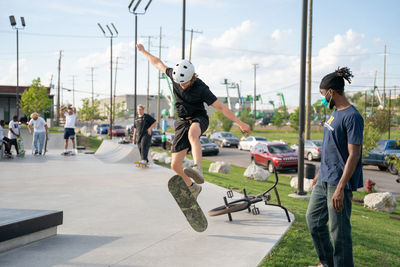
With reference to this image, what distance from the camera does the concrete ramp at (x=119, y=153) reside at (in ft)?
46.2

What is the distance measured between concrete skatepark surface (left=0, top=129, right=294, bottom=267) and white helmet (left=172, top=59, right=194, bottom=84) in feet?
6.38

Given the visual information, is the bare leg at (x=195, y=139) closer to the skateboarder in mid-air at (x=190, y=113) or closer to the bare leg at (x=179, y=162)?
the skateboarder in mid-air at (x=190, y=113)

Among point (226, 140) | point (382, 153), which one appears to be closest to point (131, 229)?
point (382, 153)

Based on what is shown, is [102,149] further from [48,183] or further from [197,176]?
[197,176]

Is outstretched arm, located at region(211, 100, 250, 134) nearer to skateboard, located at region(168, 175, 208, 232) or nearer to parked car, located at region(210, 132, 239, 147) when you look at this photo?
skateboard, located at region(168, 175, 208, 232)

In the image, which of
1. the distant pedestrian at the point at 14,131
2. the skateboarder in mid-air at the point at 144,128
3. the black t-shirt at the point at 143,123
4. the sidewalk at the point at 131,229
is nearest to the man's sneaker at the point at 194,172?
the sidewalk at the point at 131,229

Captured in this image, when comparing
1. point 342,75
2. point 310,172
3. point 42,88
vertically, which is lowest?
point 310,172

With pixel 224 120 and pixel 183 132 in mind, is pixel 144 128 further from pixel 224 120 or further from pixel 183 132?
pixel 224 120

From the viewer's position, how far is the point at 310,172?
14.3 m

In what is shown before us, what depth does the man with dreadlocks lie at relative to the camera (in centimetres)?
311

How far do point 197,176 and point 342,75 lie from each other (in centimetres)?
217

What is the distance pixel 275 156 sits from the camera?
63.3 ft

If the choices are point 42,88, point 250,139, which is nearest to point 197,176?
point 250,139

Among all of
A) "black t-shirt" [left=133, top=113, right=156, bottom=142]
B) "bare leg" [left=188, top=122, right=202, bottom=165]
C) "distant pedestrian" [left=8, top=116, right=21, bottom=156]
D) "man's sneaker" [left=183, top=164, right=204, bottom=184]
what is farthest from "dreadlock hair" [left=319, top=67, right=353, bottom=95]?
"distant pedestrian" [left=8, top=116, right=21, bottom=156]
